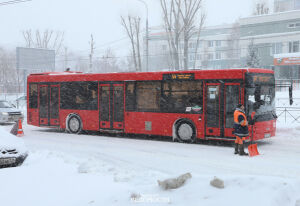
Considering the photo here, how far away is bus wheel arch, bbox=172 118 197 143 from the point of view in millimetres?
14016

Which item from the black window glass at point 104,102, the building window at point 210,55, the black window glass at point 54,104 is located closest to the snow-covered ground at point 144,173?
the black window glass at point 104,102

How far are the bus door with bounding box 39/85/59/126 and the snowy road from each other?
97.5 inches

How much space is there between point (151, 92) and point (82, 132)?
538cm

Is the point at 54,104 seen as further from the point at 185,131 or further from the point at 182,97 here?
the point at 185,131

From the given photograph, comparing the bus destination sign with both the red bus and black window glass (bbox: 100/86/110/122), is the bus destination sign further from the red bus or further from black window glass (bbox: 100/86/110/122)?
black window glass (bbox: 100/86/110/122)

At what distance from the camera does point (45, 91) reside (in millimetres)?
18312

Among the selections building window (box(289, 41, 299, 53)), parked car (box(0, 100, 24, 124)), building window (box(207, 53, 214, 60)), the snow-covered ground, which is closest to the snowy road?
the snow-covered ground

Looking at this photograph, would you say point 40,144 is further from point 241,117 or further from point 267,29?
point 267,29

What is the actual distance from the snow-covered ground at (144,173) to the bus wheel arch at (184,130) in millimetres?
520

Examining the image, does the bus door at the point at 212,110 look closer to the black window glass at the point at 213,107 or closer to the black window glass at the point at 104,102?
the black window glass at the point at 213,107

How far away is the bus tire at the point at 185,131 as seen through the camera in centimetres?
1403

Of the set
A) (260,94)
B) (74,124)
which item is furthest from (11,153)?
(260,94)

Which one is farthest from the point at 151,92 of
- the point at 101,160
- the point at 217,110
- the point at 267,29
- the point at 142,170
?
the point at 267,29

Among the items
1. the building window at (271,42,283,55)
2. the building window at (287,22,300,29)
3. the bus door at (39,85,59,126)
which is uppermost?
the building window at (287,22,300,29)
